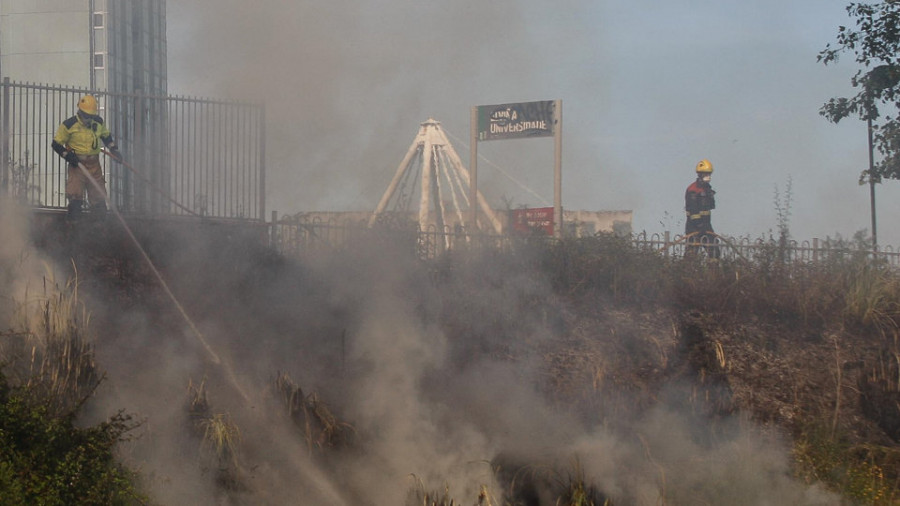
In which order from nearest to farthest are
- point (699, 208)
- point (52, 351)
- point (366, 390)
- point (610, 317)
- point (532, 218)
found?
point (52, 351) → point (366, 390) → point (610, 317) → point (699, 208) → point (532, 218)

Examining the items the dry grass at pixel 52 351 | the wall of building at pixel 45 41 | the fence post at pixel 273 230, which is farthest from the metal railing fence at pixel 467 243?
the wall of building at pixel 45 41

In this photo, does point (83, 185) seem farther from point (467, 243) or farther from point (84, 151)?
point (467, 243)

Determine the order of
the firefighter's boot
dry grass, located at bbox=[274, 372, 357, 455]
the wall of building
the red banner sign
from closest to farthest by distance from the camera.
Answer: dry grass, located at bbox=[274, 372, 357, 455]
the firefighter's boot
the red banner sign
the wall of building

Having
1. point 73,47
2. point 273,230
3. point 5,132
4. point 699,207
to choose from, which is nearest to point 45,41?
point 73,47

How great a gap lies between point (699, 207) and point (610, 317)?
12.1ft

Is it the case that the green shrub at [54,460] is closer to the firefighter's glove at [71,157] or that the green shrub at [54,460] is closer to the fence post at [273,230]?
the firefighter's glove at [71,157]

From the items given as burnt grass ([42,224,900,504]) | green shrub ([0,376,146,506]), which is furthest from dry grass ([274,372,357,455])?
green shrub ([0,376,146,506])

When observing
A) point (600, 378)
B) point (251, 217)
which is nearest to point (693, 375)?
point (600, 378)

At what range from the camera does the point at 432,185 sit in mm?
17891

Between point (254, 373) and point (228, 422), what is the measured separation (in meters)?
1.20

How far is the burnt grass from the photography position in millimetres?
9750

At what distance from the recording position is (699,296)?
12.2 metres

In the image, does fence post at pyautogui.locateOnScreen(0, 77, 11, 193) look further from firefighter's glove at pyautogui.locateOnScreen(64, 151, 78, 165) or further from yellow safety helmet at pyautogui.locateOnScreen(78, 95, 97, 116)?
yellow safety helmet at pyautogui.locateOnScreen(78, 95, 97, 116)

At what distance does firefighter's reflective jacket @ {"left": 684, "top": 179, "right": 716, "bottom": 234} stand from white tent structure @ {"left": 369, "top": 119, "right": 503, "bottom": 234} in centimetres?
288
